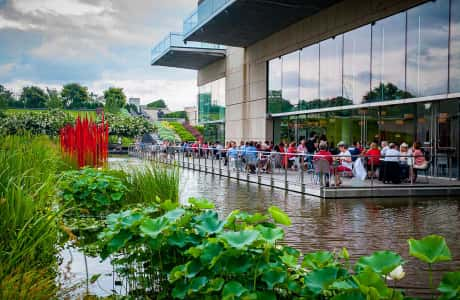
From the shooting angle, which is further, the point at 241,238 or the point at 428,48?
the point at 428,48

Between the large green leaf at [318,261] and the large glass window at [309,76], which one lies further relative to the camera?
the large glass window at [309,76]

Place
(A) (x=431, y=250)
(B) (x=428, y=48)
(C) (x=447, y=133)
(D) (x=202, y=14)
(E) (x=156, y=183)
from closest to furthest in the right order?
(A) (x=431, y=250)
(E) (x=156, y=183)
(C) (x=447, y=133)
(B) (x=428, y=48)
(D) (x=202, y=14)

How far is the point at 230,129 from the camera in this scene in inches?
1344

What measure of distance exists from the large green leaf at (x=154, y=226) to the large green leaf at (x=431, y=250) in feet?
5.56

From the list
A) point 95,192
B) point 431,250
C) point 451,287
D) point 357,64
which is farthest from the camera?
point 357,64

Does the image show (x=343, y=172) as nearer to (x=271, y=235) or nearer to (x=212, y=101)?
(x=271, y=235)

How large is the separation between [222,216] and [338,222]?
80.4 inches

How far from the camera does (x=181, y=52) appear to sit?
3375cm

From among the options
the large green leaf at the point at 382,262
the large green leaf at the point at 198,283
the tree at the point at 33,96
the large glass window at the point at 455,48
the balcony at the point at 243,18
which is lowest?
the large green leaf at the point at 198,283

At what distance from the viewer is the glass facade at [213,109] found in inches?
1438

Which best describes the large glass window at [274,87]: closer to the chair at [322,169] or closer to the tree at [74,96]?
the chair at [322,169]

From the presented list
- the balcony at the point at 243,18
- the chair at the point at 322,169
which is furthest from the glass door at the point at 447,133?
the balcony at the point at 243,18

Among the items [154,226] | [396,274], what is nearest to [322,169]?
[154,226]

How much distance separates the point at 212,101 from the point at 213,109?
2.28 feet
